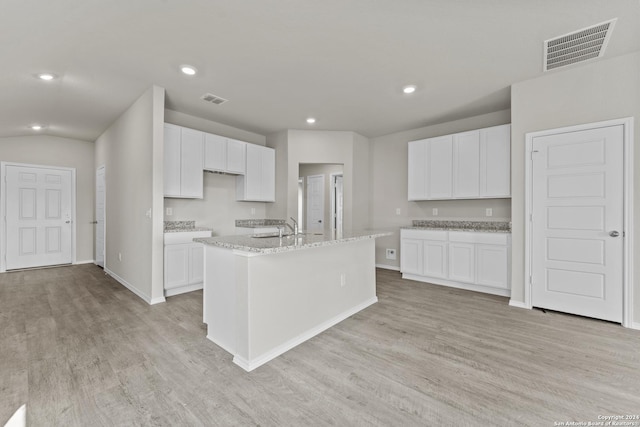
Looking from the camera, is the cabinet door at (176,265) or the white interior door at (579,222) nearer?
the white interior door at (579,222)

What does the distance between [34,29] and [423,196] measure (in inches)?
198

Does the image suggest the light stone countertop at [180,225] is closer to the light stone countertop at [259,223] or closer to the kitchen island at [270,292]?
the light stone countertop at [259,223]

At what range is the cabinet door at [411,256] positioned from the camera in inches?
182

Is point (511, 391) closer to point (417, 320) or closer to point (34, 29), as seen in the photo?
point (417, 320)

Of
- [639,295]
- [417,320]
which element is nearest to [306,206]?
[417,320]

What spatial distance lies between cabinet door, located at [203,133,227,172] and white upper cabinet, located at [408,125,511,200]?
325 centimetres

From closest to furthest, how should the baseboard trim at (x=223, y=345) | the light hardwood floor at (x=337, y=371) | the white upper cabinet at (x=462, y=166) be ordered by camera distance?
the light hardwood floor at (x=337, y=371)
the baseboard trim at (x=223, y=345)
the white upper cabinet at (x=462, y=166)

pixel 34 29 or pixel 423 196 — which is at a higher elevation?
pixel 34 29

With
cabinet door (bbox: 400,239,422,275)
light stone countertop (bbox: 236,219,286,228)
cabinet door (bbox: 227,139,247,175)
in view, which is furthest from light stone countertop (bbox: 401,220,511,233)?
cabinet door (bbox: 227,139,247,175)

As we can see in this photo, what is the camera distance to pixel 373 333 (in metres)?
2.68

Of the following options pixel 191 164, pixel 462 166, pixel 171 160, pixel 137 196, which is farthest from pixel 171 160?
pixel 462 166

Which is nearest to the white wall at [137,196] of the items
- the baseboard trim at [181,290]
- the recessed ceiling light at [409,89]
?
the baseboard trim at [181,290]

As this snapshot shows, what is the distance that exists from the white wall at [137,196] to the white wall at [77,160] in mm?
1542

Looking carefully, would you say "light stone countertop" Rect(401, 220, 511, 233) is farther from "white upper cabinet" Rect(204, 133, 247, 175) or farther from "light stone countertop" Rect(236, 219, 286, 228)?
"white upper cabinet" Rect(204, 133, 247, 175)
